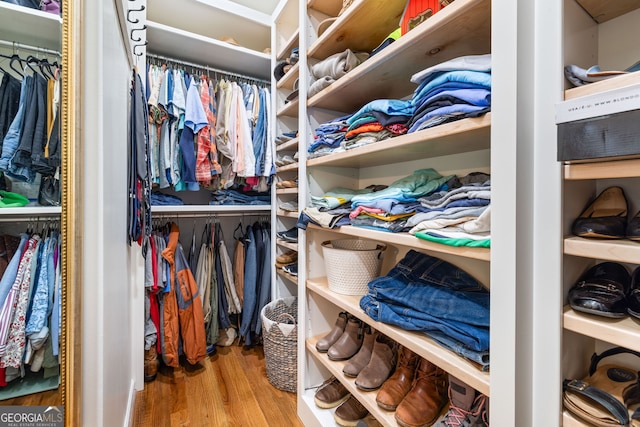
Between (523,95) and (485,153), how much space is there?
0.40 metres

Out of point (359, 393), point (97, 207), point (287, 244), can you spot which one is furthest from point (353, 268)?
point (97, 207)

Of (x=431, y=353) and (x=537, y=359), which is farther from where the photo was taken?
(x=431, y=353)

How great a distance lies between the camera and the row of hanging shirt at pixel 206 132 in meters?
1.66

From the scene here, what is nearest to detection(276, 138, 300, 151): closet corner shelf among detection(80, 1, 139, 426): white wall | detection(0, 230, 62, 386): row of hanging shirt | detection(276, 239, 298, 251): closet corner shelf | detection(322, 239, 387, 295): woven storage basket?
detection(276, 239, 298, 251): closet corner shelf

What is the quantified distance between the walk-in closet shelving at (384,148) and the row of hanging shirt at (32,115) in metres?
0.85

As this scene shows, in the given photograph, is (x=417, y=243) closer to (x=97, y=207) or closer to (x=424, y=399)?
(x=424, y=399)

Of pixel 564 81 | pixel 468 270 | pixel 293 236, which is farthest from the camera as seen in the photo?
pixel 293 236

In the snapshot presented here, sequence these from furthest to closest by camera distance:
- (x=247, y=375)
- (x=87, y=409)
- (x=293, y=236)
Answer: (x=293, y=236), (x=247, y=375), (x=87, y=409)

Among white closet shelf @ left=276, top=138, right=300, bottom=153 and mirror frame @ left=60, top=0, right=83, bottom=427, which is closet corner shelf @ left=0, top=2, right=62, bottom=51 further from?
white closet shelf @ left=276, top=138, right=300, bottom=153

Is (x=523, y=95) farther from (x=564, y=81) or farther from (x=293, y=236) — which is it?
(x=293, y=236)

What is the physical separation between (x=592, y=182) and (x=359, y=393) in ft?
3.12

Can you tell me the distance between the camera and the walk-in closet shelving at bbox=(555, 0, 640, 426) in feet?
1.63

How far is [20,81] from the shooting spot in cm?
66

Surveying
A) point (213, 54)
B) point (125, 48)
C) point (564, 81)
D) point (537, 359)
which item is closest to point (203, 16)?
point (213, 54)
